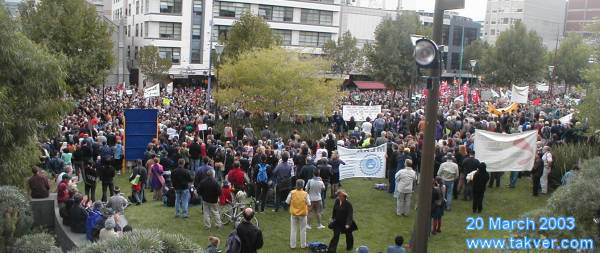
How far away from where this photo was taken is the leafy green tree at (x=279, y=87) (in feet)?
99.8

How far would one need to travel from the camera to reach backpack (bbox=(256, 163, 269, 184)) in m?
15.1

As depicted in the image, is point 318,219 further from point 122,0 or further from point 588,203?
point 122,0

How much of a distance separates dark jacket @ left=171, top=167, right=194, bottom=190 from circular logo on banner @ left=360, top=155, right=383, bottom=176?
18.4 ft

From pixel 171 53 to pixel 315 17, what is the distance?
1876 centimetres

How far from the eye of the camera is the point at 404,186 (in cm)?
1476

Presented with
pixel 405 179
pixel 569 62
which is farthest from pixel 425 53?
pixel 569 62

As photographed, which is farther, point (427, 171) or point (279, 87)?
point (279, 87)

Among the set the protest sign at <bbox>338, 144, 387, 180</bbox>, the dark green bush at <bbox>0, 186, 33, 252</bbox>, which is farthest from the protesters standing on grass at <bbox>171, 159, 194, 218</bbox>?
the protest sign at <bbox>338, 144, 387, 180</bbox>

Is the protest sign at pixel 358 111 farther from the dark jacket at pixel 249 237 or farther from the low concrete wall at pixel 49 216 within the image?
the dark jacket at pixel 249 237

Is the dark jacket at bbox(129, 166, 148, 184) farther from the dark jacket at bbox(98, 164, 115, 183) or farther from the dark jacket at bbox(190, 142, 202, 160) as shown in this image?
the dark jacket at bbox(190, 142, 202, 160)

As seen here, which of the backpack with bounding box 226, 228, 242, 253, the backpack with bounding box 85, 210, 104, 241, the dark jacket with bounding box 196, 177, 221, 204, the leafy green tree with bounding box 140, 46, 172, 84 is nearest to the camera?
the backpack with bounding box 226, 228, 242, 253

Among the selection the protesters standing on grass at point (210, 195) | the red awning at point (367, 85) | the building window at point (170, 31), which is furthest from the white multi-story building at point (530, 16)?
the protesters standing on grass at point (210, 195)

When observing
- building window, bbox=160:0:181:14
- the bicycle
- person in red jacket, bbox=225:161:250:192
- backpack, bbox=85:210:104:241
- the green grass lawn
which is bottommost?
the green grass lawn

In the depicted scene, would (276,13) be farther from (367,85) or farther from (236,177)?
(236,177)
